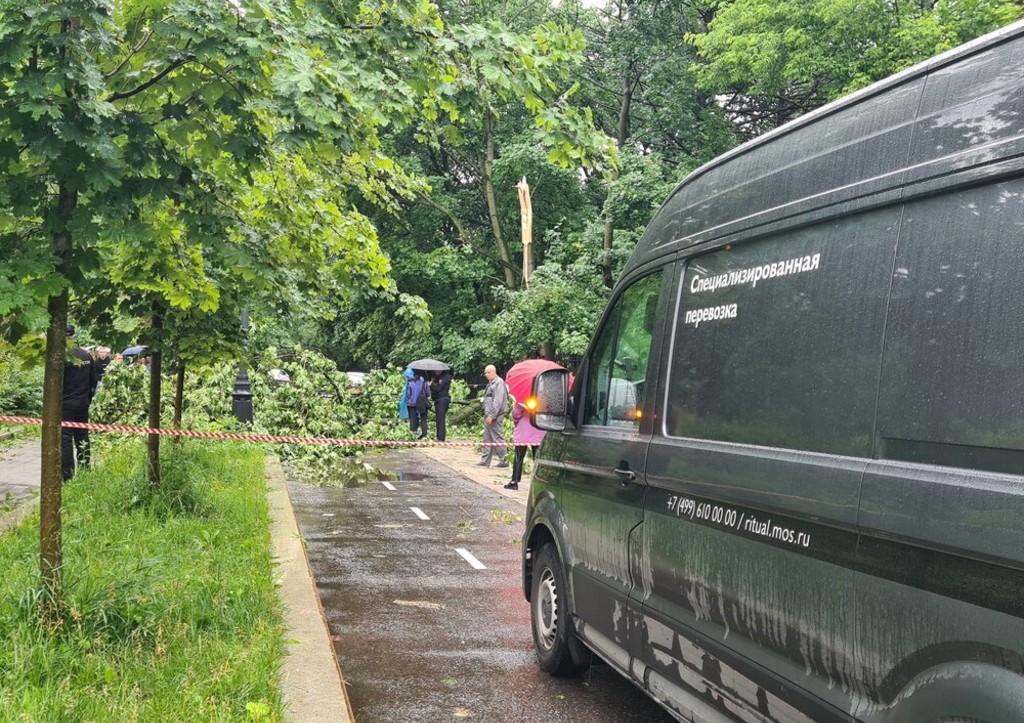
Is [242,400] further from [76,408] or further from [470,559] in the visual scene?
[470,559]

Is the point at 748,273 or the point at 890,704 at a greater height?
the point at 748,273

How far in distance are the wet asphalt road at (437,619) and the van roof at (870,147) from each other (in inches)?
100

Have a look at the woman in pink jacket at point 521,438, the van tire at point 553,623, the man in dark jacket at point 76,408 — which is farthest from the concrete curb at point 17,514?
the woman in pink jacket at point 521,438

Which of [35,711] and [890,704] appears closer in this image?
[890,704]

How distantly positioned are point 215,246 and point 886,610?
4086 mm

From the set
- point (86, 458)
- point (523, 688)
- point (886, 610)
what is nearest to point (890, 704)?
point (886, 610)

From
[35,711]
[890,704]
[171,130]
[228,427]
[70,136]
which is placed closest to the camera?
[890,704]

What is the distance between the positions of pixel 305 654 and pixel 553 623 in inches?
55.1

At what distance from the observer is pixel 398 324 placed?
1223 inches

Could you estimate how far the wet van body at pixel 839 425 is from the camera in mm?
2461

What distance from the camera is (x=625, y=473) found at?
173 inches

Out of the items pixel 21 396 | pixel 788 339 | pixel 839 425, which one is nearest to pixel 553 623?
pixel 788 339

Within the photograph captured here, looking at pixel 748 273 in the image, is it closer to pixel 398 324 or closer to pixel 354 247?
pixel 354 247

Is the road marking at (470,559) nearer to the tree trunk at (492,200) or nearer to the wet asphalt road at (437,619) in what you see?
the wet asphalt road at (437,619)
